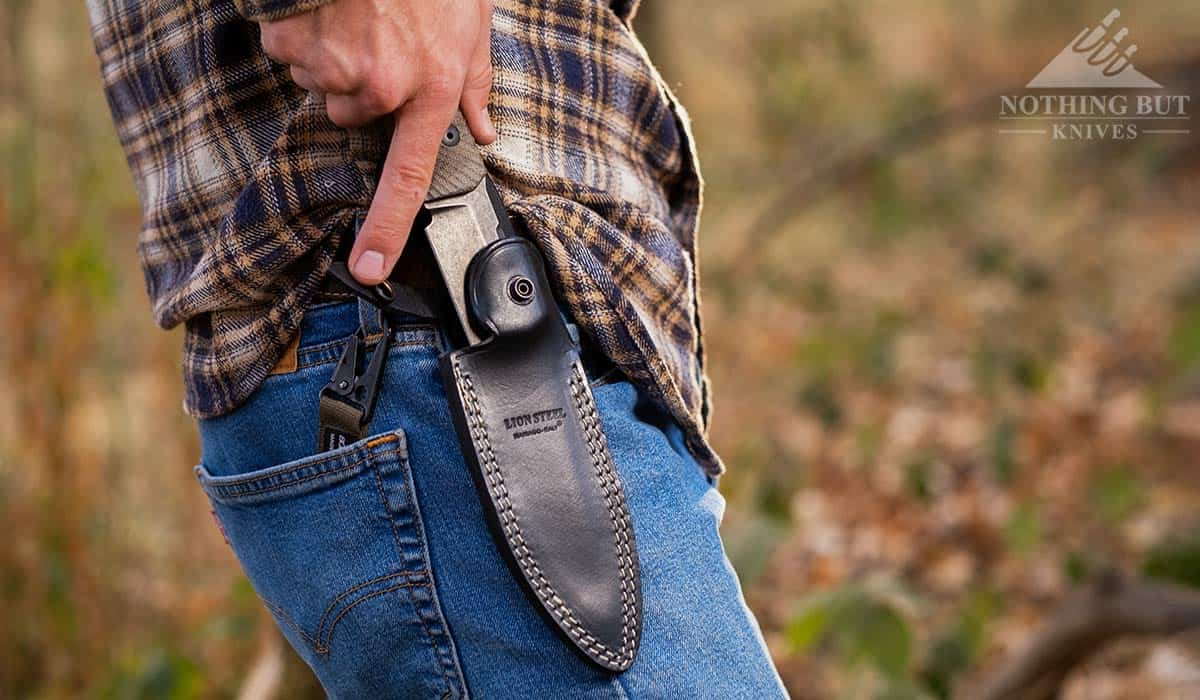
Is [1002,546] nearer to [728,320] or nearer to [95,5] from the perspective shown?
[728,320]

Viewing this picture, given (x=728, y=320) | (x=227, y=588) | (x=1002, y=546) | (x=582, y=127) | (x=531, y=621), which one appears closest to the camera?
(x=531, y=621)

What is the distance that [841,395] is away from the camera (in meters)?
4.26

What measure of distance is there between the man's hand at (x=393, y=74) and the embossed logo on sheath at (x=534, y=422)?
0.16m

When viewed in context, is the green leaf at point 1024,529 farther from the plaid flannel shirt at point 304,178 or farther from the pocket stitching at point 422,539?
the pocket stitching at point 422,539

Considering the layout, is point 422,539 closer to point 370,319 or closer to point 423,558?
point 423,558

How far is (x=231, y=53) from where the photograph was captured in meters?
0.94

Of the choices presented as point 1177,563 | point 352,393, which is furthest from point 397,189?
point 1177,563

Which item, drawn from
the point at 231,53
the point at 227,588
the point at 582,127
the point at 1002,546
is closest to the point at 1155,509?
the point at 1002,546

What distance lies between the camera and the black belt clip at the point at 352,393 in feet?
2.88

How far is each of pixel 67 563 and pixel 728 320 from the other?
3263 mm

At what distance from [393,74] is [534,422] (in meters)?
0.30

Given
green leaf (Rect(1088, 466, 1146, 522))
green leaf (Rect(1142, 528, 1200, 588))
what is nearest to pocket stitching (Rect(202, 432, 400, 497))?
green leaf (Rect(1142, 528, 1200, 588))

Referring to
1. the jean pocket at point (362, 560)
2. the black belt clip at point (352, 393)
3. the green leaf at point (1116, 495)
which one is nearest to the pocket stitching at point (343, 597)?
the jean pocket at point (362, 560)

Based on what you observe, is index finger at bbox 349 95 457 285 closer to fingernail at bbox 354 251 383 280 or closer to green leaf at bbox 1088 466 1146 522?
fingernail at bbox 354 251 383 280
